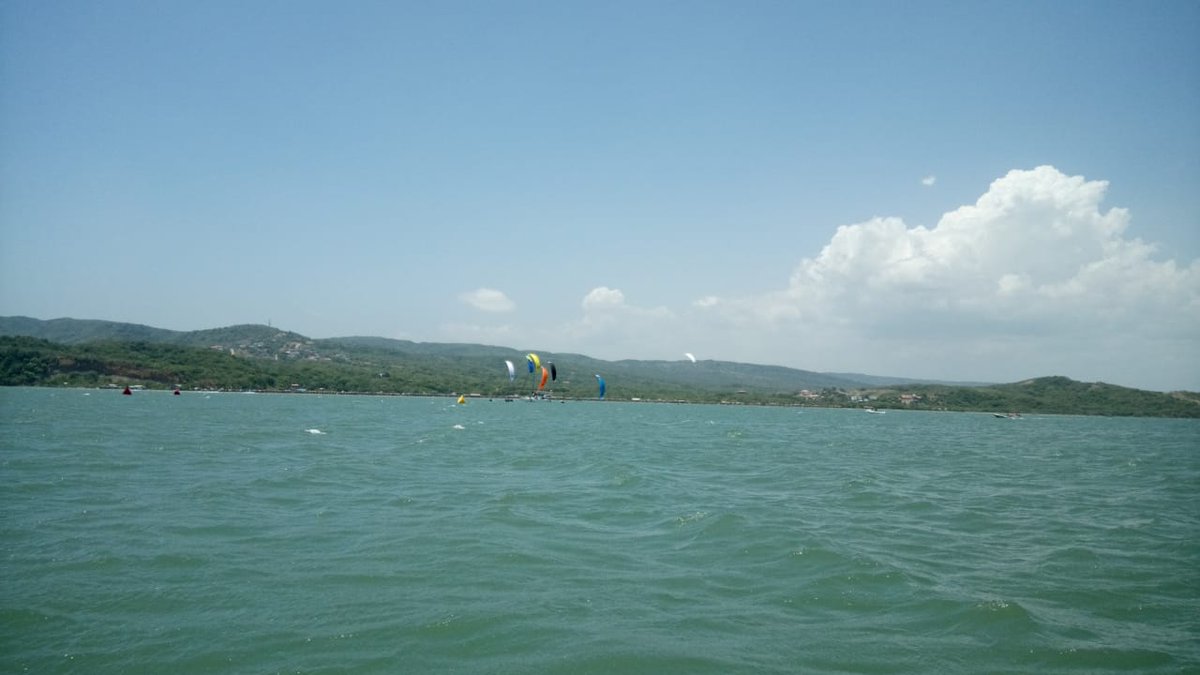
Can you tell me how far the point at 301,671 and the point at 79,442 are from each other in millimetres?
33957

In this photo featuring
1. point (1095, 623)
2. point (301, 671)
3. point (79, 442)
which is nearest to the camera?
point (301, 671)

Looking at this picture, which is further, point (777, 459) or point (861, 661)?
point (777, 459)

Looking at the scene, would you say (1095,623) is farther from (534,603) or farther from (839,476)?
(839,476)

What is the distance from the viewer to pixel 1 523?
16.0m

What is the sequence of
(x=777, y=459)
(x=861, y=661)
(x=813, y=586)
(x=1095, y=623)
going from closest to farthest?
(x=861, y=661) < (x=1095, y=623) < (x=813, y=586) < (x=777, y=459)

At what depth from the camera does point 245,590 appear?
11641mm

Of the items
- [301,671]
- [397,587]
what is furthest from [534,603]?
[301,671]

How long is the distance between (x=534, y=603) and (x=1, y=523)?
13655mm

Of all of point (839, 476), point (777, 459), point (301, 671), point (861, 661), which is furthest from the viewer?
point (777, 459)

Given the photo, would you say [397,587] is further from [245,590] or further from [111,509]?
[111,509]

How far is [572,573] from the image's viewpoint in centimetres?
1319

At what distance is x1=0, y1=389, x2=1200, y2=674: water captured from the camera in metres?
9.48

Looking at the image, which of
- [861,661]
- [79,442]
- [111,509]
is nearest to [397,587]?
[861,661]

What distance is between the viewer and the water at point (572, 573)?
373 inches
